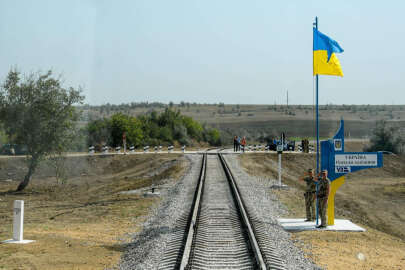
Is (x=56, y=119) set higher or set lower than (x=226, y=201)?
higher

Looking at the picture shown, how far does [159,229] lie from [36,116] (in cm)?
2028

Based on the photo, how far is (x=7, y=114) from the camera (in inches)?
1238

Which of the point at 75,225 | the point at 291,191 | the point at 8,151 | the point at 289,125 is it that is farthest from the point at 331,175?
the point at 289,125

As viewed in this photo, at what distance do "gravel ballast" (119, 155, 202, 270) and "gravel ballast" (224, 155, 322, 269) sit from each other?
7.66ft

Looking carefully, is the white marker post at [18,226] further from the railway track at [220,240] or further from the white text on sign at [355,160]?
the white text on sign at [355,160]

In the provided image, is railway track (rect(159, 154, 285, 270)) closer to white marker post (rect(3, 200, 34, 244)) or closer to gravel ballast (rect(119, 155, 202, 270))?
gravel ballast (rect(119, 155, 202, 270))

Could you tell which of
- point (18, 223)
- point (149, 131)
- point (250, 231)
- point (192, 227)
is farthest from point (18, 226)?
point (149, 131)

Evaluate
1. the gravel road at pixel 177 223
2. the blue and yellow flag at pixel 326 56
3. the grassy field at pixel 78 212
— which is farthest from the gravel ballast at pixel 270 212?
the blue and yellow flag at pixel 326 56

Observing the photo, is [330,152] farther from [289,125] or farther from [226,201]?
[289,125]

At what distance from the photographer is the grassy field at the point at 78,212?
11.4m

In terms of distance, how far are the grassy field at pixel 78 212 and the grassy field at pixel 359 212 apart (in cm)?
490

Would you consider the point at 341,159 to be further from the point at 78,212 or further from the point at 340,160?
the point at 78,212

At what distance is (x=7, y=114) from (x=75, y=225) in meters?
17.3

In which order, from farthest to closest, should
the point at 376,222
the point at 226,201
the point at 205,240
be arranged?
the point at 376,222 < the point at 226,201 < the point at 205,240
